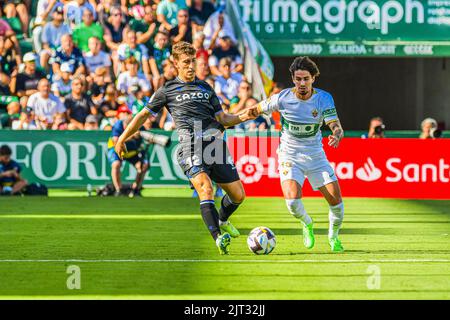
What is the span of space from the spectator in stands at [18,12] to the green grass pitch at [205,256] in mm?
7826

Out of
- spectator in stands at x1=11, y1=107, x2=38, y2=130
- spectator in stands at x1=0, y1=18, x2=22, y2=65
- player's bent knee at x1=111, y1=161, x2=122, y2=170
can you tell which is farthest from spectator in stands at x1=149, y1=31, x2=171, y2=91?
player's bent knee at x1=111, y1=161, x2=122, y2=170

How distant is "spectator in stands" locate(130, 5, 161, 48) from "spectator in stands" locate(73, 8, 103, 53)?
850 millimetres

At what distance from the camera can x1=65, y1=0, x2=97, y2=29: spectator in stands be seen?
24125mm

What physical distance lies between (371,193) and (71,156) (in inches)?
242

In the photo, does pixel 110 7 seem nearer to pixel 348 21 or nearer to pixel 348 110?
pixel 348 21

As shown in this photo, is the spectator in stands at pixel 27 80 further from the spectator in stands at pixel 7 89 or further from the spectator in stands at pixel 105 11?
the spectator in stands at pixel 105 11

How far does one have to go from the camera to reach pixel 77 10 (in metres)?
24.1

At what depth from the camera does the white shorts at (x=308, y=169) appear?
1162 cm

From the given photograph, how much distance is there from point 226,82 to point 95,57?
10.0 feet

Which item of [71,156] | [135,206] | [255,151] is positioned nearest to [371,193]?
[255,151]

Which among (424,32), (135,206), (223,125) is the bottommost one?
(135,206)

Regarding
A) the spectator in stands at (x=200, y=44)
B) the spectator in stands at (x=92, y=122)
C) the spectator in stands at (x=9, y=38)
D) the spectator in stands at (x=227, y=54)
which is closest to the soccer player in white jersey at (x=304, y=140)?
the spectator in stands at (x=92, y=122)

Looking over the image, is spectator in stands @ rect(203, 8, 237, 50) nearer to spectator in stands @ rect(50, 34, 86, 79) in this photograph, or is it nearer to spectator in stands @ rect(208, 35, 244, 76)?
spectator in stands @ rect(208, 35, 244, 76)

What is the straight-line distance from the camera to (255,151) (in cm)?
2059
